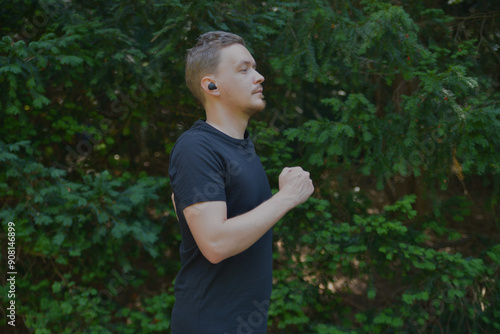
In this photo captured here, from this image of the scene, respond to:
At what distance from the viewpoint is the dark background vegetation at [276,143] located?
142 inches

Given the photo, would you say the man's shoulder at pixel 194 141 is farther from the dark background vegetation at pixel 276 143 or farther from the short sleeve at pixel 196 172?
the dark background vegetation at pixel 276 143

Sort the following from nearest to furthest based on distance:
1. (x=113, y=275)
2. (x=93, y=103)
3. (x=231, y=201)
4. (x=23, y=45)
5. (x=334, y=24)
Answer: (x=231, y=201) < (x=23, y=45) < (x=334, y=24) < (x=113, y=275) < (x=93, y=103)

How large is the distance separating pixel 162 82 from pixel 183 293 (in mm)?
2727

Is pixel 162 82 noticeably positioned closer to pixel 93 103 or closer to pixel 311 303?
pixel 93 103

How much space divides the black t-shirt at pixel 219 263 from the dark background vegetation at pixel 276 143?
2.10m

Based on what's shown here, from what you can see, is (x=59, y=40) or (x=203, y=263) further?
(x=59, y=40)

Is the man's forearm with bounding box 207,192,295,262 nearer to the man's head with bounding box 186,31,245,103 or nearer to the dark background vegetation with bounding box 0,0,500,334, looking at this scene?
the man's head with bounding box 186,31,245,103

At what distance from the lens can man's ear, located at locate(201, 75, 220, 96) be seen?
1792 millimetres

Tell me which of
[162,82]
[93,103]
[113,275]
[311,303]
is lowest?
[311,303]

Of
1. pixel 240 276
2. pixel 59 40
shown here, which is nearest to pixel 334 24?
pixel 59 40

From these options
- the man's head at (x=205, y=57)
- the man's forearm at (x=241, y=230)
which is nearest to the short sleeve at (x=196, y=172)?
the man's forearm at (x=241, y=230)

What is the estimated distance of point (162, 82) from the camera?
4.05m

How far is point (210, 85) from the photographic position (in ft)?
5.87

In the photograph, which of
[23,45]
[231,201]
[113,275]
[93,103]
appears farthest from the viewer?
[93,103]
